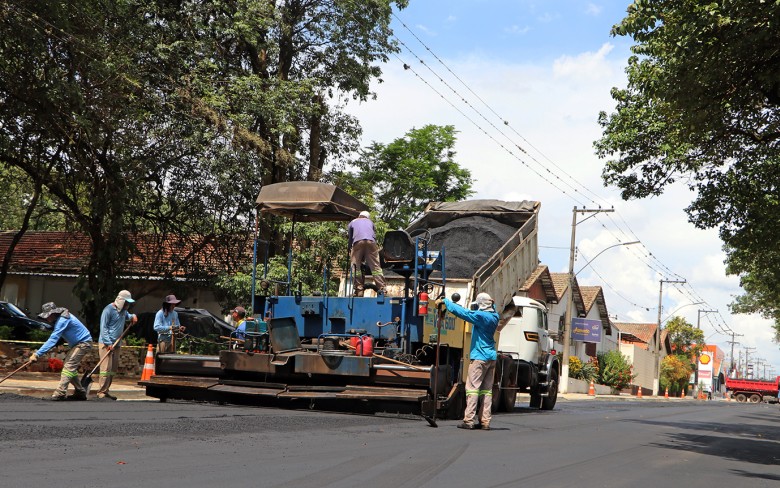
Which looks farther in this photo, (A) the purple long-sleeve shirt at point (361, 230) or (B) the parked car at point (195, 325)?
(B) the parked car at point (195, 325)

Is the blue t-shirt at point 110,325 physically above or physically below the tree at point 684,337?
below

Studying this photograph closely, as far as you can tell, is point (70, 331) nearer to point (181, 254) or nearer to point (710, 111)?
point (710, 111)

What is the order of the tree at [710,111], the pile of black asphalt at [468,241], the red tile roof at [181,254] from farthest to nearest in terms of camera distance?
the red tile roof at [181,254] → the pile of black asphalt at [468,241] → the tree at [710,111]

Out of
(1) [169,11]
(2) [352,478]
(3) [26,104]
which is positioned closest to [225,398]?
(2) [352,478]

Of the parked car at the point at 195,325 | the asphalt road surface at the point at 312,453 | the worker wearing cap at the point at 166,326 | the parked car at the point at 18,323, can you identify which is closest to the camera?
the asphalt road surface at the point at 312,453

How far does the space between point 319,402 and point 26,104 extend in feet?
31.4

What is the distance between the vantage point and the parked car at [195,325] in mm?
25828

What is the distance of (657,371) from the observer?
64625 mm

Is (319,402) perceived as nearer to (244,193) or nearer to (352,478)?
(352,478)

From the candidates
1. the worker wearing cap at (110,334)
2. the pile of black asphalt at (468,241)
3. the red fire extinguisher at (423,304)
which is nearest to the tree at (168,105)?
the worker wearing cap at (110,334)

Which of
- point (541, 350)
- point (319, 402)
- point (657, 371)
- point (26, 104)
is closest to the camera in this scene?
point (319, 402)

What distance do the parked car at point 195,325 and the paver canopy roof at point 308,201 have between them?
Answer: 12073mm

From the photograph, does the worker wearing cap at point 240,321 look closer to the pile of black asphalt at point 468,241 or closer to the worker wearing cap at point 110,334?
the worker wearing cap at point 110,334

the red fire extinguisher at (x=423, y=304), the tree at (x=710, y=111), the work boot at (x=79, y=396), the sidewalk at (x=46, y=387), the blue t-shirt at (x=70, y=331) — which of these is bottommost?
the sidewalk at (x=46, y=387)
